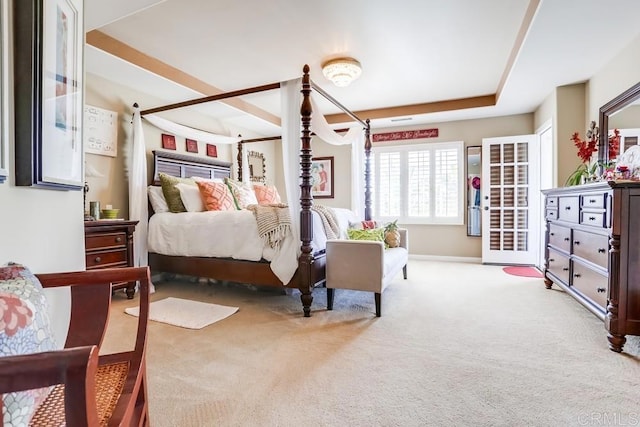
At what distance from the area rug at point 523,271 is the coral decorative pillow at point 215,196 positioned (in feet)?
12.3

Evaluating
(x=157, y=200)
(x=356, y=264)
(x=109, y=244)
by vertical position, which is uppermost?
(x=157, y=200)

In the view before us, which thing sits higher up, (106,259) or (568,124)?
(568,124)

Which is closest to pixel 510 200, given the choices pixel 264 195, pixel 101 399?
pixel 264 195

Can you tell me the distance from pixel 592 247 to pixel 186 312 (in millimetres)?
3211

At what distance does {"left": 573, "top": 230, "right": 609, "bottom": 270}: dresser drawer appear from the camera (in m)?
2.18

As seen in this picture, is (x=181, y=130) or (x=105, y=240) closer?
(x=105, y=240)

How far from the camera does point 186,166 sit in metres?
4.40

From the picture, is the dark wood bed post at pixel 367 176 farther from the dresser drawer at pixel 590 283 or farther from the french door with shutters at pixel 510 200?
the dresser drawer at pixel 590 283

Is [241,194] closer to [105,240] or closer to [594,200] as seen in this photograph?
[105,240]

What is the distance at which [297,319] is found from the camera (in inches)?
103

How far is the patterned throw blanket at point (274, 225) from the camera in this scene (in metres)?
2.83

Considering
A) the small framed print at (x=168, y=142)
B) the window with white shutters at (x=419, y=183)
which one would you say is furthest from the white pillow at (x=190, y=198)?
the window with white shutters at (x=419, y=183)

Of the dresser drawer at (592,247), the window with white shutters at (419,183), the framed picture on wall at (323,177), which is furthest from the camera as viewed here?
the framed picture on wall at (323,177)

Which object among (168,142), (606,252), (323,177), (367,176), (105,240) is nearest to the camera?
(606,252)
